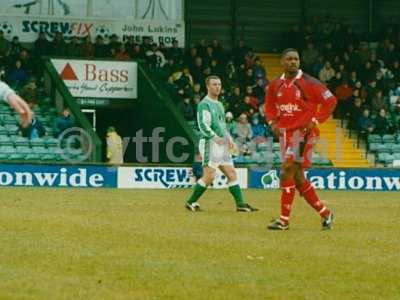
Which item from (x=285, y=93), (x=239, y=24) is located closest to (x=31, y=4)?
(x=239, y=24)

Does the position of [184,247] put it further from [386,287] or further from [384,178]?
[384,178]

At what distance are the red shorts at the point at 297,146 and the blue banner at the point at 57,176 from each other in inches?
602

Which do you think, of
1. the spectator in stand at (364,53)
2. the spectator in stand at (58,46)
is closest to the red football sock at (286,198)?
the spectator in stand at (58,46)

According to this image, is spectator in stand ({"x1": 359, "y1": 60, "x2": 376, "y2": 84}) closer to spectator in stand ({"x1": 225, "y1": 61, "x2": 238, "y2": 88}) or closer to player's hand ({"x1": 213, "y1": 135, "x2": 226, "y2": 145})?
spectator in stand ({"x1": 225, "y1": 61, "x2": 238, "y2": 88})

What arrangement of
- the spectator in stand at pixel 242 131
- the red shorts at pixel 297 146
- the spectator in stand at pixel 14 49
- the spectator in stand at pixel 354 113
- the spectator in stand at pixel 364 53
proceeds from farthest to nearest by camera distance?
the spectator in stand at pixel 364 53 < the spectator in stand at pixel 354 113 < the spectator in stand at pixel 14 49 < the spectator in stand at pixel 242 131 < the red shorts at pixel 297 146

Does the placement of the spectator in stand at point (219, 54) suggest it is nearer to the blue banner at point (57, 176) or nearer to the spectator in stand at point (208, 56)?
the spectator in stand at point (208, 56)

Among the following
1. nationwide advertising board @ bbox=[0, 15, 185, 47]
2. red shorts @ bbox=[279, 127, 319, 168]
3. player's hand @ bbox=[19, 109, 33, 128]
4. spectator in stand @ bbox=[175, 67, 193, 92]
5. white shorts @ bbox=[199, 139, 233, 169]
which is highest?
nationwide advertising board @ bbox=[0, 15, 185, 47]

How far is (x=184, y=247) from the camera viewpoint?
12.9m

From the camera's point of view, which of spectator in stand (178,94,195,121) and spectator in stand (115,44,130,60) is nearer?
spectator in stand (178,94,195,121)

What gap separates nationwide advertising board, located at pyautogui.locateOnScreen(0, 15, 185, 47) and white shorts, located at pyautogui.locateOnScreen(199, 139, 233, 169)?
58.9 ft

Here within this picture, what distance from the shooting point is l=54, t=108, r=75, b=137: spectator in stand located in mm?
33312

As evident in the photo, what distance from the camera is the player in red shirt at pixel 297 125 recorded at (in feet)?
50.6

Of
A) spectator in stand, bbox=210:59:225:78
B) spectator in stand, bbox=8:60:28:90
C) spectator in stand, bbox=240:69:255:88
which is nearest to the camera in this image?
spectator in stand, bbox=8:60:28:90

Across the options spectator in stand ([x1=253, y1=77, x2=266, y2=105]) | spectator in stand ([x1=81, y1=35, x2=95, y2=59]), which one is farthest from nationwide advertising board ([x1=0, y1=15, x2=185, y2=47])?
spectator in stand ([x1=253, y1=77, x2=266, y2=105])
